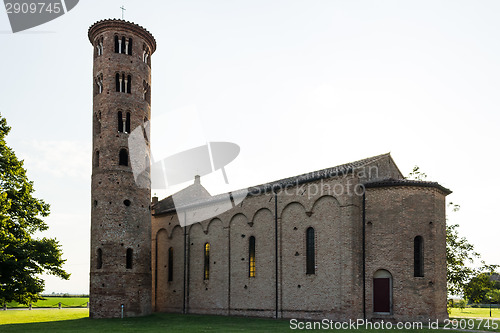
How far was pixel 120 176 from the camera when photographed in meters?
30.5

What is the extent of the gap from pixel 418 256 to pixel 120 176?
1943 centimetres

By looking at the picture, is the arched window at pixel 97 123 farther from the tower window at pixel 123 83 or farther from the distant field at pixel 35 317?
the distant field at pixel 35 317

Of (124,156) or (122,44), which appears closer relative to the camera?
(124,156)

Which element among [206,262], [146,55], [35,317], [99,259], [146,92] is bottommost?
[35,317]

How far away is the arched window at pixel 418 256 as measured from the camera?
23172 millimetres

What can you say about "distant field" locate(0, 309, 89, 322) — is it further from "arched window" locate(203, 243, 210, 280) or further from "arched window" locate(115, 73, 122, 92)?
"arched window" locate(115, 73, 122, 92)

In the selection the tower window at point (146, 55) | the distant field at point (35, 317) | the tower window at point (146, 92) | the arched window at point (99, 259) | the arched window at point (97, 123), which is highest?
the tower window at point (146, 55)

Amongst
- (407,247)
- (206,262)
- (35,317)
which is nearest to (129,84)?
(206,262)

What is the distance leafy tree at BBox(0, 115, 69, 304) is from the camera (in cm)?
2392

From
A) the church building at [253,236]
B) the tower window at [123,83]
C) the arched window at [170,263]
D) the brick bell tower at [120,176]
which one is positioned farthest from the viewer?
the arched window at [170,263]

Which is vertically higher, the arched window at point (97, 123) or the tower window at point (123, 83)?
the tower window at point (123, 83)

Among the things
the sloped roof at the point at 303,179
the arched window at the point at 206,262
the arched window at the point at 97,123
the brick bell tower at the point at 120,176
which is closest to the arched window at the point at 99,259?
the brick bell tower at the point at 120,176

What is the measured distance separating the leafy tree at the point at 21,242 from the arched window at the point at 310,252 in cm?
1450

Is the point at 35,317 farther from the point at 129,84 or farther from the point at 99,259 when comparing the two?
the point at 129,84
